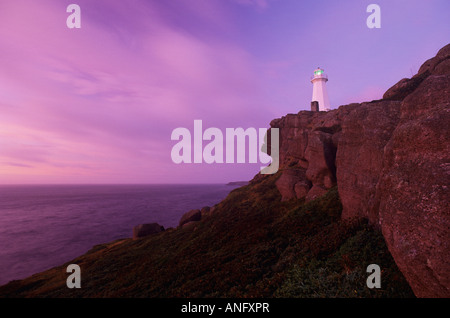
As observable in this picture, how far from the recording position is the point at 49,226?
71.8 m

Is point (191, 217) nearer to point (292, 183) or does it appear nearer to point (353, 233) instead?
point (292, 183)

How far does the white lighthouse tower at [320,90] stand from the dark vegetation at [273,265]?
2546 inches

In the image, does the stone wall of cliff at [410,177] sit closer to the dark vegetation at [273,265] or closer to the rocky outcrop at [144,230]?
the dark vegetation at [273,265]

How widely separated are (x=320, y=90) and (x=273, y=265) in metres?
79.8

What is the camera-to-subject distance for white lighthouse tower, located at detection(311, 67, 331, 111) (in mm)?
74312

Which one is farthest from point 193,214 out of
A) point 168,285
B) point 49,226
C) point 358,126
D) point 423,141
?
point 49,226

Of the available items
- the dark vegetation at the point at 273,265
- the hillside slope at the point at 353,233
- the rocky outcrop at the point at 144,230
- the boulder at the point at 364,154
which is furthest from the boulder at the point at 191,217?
the boulder at the point at 364,154

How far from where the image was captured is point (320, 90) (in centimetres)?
7600

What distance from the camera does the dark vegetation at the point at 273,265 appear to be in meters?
8.18

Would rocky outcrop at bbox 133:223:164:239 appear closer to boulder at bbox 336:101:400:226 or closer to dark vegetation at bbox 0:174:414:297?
dark vegetation at bbox 0:174:414:297

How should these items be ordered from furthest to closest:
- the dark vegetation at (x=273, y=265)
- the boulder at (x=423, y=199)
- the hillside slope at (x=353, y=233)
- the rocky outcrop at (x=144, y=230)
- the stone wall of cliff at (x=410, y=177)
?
1. the rocky outcrop at (x=144, y=230)
2. the dark vegetation at (x=273, y=265)
3. the hillside slope at (x=353, y=233)
4. the stone wall of cliff at (x=410, y=177)
5. the boulder at (x=423, y=199)
